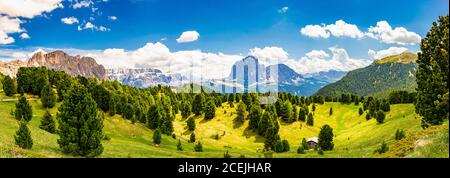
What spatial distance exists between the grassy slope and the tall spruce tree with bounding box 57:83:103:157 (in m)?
2.10

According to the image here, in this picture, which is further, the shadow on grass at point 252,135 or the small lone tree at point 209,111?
the small lone tree at point 209,111

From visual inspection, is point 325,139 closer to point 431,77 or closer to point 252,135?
point 431,77

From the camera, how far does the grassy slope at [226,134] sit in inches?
2808

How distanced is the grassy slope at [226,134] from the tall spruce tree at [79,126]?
6.90ft

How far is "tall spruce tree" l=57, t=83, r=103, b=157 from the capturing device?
50938 mm

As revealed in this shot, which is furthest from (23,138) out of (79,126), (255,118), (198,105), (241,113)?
(198,105)

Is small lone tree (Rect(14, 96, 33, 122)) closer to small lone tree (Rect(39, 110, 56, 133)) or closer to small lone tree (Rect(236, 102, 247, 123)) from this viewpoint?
small lone tree (Rect(39, 110, 56, 133))

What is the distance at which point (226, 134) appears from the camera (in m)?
140

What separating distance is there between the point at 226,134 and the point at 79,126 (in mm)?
90925

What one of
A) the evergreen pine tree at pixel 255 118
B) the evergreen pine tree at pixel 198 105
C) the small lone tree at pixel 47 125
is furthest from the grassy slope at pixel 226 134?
the small lone tree at pixel 47 125

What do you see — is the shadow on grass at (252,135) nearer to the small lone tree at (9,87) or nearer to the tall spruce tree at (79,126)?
the small lone tree at (9,87)

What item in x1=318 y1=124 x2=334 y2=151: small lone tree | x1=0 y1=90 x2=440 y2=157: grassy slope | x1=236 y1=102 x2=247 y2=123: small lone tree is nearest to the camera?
x1=0 y1=90 x2=440 y2=157: grassy slope

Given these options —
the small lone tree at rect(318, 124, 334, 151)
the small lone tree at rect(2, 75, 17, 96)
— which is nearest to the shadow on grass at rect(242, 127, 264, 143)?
the small lone tree at rect(318, 124, 334, 151)
